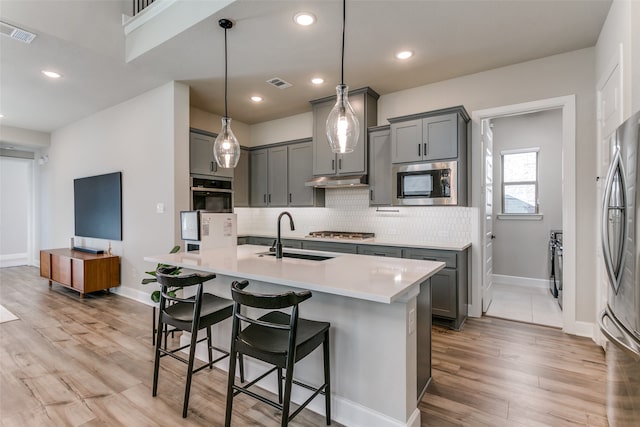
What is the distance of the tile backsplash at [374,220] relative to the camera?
394cm

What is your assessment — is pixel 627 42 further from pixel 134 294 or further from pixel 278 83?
pixel 134 294

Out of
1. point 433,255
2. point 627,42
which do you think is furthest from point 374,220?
point 627,42

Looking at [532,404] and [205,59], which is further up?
[205,59]

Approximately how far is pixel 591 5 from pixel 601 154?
1.28m

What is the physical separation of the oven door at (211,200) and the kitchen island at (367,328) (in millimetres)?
2249

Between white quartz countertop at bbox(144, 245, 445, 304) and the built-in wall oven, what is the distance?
1.82 metres

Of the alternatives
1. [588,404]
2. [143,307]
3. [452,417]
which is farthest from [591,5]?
[143,307]

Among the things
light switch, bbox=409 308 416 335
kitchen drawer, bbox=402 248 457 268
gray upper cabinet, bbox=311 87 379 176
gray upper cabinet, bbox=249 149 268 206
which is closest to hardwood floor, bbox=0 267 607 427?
light switch, bbox=409 308 416 335

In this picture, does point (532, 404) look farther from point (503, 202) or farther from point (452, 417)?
point (503, 202)

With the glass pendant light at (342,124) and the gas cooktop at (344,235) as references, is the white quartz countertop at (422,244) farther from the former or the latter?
the glass pendant light at (342,124)

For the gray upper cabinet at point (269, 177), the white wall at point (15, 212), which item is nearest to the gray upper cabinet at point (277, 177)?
the gray upper cabinet at point (269, 177)

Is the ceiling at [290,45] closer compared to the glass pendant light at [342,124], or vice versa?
the glass pendant light at [342,124]

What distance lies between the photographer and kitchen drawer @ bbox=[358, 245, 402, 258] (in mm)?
3704

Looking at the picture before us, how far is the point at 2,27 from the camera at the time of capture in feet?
9.57
